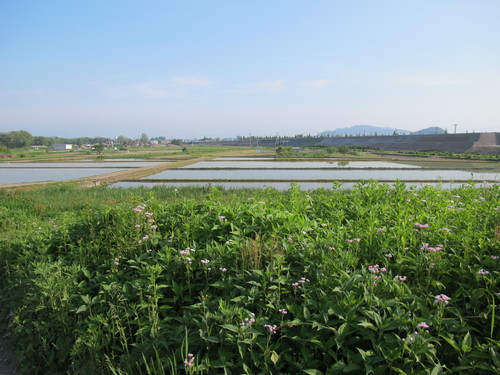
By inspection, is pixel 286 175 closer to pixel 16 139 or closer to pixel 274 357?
pixel 274 357

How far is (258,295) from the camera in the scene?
8.72 feet

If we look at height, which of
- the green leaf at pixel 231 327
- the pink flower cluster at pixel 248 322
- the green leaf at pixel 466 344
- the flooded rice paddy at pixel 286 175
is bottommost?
the flooded rice paddy at pixel 286 175

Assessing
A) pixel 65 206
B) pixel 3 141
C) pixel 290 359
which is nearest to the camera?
pixel 290 359

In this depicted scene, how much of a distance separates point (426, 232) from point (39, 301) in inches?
171

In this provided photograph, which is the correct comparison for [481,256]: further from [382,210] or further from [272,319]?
[272,319]

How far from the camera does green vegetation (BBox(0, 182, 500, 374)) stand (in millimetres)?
2209

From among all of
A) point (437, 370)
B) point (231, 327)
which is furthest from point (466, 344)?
point (231, 327)

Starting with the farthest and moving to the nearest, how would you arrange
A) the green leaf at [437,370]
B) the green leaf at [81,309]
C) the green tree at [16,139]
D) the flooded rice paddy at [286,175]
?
the green tree at [16,139], the flooded rice paddy at [286,175], the green leaf at [81,309], the green leaf at [437,370]

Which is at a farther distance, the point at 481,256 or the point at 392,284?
the point at 481,256

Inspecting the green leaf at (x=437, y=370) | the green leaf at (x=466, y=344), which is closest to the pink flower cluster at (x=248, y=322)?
the green leaf at (x=437, y=370)

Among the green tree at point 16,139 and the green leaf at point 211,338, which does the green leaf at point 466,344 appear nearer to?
the green leaf at point 211,338

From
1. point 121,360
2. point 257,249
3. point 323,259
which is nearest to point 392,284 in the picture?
point 323,259

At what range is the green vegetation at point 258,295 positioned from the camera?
2.21m

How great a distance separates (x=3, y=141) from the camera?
111562 mm
